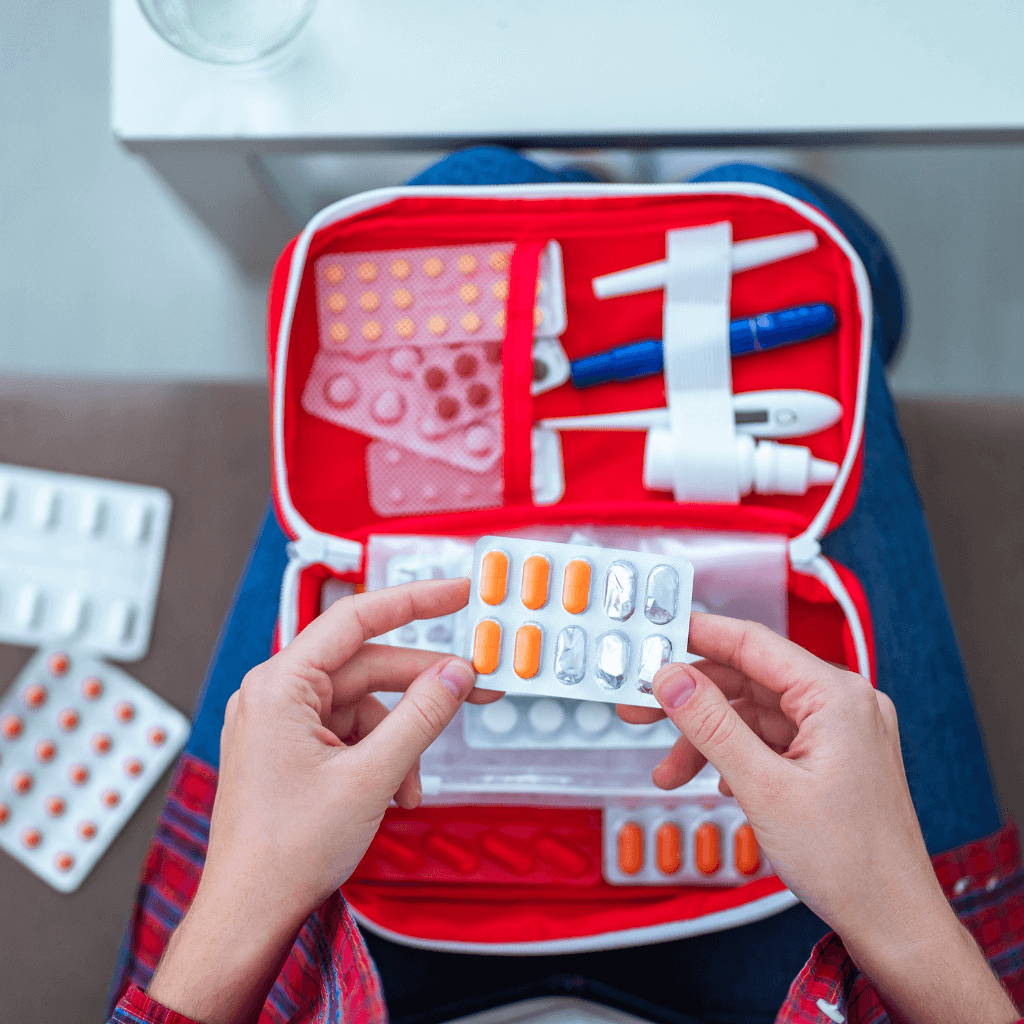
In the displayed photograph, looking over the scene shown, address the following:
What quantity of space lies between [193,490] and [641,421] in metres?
0.40

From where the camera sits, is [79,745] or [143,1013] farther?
[79,745]

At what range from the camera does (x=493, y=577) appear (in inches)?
19.5

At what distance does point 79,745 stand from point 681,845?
1.80 ft

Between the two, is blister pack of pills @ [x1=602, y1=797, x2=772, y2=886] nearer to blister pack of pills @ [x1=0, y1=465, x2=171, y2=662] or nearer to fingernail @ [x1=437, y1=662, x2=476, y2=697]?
fingernail @ [x1=437, y1=662, x2=476, y2=697]

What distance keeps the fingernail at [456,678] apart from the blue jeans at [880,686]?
227 millimetres

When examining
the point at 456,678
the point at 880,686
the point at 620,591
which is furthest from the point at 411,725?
the point at 880,686

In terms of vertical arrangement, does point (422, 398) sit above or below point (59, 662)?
above

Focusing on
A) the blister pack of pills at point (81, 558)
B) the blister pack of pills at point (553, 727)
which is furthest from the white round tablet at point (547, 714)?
the blister pack of pills at point (81, 558)

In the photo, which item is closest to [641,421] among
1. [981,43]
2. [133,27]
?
[981,43]

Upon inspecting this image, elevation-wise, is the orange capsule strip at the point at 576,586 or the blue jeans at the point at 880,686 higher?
the orange capsule strip at the point at 576,586

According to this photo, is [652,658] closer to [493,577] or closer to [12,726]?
[493,577]

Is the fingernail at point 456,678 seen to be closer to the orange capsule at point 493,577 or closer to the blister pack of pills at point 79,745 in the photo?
the orange capsule at point 493,577

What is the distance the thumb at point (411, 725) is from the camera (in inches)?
17.6

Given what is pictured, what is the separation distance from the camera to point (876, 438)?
66cm
